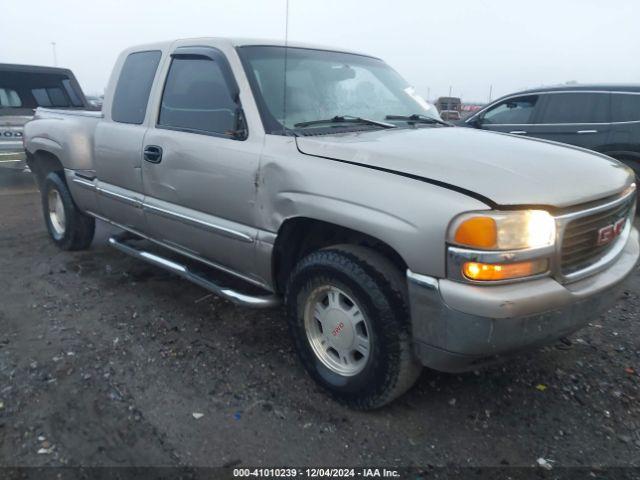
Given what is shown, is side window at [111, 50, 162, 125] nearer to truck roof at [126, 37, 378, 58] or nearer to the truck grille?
truck roof at [126, 37, 378, 58]

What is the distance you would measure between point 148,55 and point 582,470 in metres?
3.86

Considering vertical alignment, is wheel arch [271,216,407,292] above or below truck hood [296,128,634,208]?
below

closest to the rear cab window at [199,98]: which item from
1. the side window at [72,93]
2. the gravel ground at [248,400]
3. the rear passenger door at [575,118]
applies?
the gravel ground at [248,400]

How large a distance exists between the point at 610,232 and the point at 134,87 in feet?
11.3

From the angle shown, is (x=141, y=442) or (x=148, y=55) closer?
(x=141, y=442)

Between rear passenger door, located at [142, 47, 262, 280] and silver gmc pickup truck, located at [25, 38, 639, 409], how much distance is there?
0.04ft

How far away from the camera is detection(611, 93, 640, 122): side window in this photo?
688 cm

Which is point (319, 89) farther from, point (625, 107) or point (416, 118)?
point (625, 107)

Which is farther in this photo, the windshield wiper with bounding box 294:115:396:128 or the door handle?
the door handle

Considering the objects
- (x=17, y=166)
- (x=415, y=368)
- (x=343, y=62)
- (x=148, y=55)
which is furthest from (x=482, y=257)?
(x=17, y=166)

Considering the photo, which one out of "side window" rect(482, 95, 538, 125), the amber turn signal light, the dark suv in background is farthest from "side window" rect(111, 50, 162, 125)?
"side window" rect(482, 95, 538, 125)

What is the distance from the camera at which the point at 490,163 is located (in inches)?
97.5

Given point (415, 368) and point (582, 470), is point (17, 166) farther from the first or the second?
point (582, 470)

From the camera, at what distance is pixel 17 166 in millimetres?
10625
